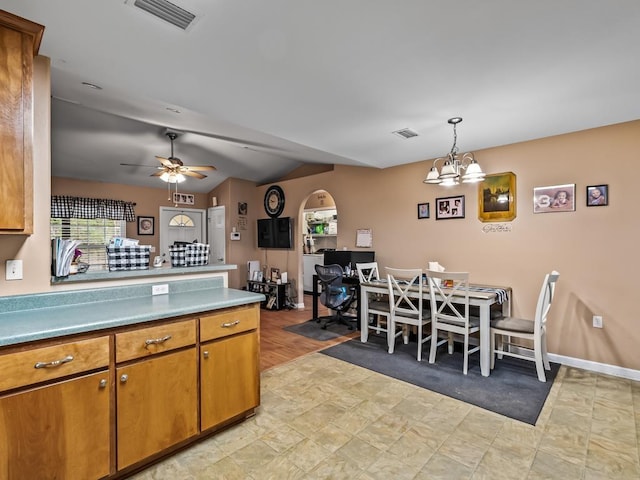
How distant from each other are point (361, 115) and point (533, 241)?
2381mm

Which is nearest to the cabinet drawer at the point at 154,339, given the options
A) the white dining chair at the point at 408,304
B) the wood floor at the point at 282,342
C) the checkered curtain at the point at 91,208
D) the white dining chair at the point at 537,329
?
the wood floor at the point at 282,342

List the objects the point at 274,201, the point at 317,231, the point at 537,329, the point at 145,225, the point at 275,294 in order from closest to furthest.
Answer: the point at 537,329 → the point at 275,294 → the point at 145,225 → the point at 274,201 → the point at 317,231

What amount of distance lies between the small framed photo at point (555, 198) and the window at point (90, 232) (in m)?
6.54

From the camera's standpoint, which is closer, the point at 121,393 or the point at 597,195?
the point at 121,393

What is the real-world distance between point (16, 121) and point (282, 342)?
3.34 m

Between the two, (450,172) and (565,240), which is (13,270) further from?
(565,240)

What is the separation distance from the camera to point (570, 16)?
1.63m

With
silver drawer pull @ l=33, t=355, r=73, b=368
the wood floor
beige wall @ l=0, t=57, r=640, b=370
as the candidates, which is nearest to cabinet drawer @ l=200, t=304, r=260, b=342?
silver drawer pull @ l=33, t=355, r=73, b=368

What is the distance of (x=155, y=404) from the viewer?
1.82 metres

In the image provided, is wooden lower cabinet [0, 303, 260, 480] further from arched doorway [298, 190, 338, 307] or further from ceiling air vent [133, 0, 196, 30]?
arched doorway [298, 190, 338, 307]

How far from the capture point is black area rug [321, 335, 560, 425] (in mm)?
2588

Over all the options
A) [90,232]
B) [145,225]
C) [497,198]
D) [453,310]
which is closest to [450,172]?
[497,198]

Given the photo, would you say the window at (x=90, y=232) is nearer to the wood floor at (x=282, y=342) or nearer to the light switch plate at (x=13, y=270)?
the wood floor at (x=282, y=342)

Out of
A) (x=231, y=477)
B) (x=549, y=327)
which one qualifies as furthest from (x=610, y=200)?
(x=231, y=477)
